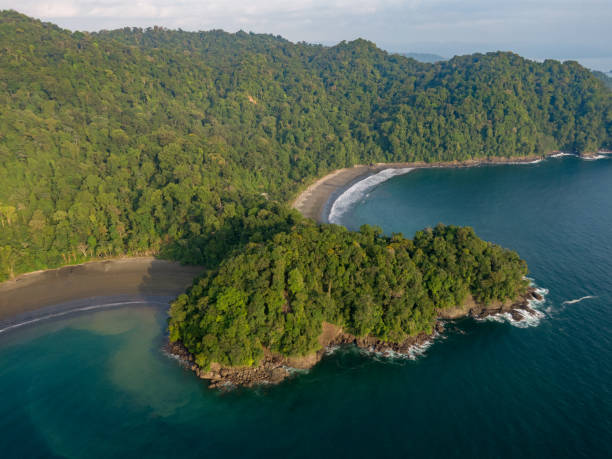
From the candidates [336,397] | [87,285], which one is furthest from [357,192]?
[336,397]

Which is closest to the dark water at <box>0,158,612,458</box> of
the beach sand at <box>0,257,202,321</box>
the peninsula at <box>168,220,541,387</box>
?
the peninsula at <box>168,220,541,387</box>

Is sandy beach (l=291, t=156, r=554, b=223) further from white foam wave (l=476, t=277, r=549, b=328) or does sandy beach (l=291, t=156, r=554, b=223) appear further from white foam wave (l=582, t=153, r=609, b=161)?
white foam wave (l=476, t=277, r=549, b=328)

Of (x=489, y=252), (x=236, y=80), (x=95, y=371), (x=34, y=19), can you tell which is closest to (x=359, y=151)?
(x=236, y=80)

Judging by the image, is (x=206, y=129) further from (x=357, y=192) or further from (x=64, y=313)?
(x=64, y=313)

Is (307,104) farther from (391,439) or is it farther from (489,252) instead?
(391,439)

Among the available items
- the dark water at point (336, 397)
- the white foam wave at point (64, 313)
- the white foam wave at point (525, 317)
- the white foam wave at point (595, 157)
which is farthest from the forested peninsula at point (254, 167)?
the white foam wave at point (64, 313)

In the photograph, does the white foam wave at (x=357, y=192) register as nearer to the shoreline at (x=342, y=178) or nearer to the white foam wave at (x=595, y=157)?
the shoreline at (x=342, y=178)

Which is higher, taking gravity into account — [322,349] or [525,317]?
[525,317]
